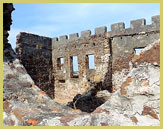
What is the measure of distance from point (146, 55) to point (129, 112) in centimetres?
59

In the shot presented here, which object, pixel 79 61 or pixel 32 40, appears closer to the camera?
pixel 79 61

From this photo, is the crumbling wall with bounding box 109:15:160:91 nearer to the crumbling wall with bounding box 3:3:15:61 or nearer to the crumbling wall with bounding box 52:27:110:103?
the crumbling wall with bounding box 52:27:110:103

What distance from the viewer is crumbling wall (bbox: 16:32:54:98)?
12.7m

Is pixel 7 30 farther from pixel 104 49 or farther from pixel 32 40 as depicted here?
pixel 32 40

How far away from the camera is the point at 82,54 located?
41.8 ft

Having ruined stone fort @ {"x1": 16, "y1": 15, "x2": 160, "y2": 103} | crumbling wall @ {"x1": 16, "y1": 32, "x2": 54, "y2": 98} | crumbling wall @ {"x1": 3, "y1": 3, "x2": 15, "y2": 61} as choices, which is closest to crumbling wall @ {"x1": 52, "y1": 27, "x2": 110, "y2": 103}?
ruined stone fort @ {"x1": 16, "y1": 15, "x2": 160, "y2": 103}

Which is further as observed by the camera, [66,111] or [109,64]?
[109,64]

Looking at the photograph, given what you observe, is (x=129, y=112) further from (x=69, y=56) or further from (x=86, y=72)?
(x=69, y=56)

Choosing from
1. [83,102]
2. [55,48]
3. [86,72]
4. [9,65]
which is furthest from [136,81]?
[55,48]

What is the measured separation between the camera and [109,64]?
452 inches

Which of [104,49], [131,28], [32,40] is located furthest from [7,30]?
[32,40]

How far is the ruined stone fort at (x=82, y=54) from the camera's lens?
10766mm

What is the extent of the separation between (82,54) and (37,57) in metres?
2.82

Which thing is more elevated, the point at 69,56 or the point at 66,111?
the point at 69,56
